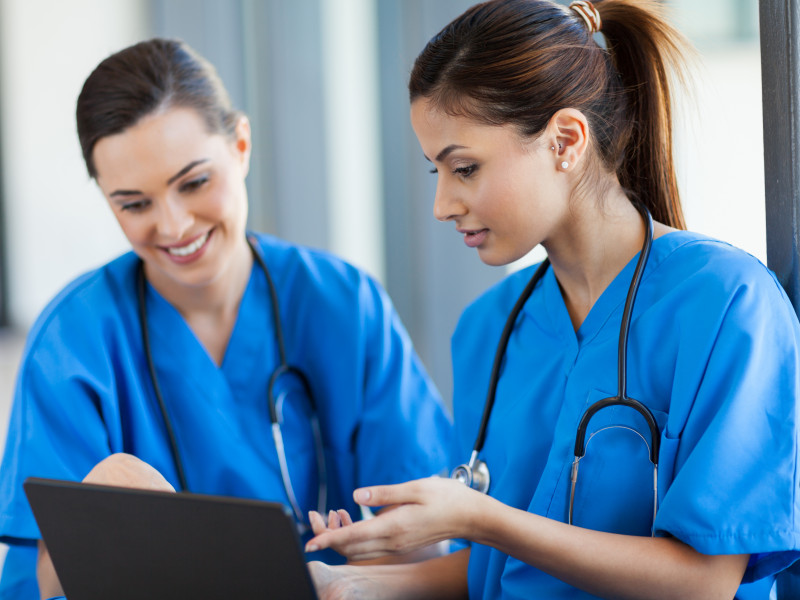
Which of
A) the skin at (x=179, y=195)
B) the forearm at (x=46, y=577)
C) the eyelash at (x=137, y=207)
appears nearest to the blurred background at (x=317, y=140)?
the skin at (x=179, y=195)

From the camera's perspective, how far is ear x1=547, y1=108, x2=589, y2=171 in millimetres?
1043

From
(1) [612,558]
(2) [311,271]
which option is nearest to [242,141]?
(2) [311,271]

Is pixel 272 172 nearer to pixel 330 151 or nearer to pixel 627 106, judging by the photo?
pixel 330 151

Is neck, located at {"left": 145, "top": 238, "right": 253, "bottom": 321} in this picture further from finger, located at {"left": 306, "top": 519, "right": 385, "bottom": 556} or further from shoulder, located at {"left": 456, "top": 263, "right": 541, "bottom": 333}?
finger, located at {"left": 306, "top": 519, "right": 385, "bottom": 556}

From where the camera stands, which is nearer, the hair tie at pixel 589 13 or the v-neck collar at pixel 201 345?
the hair tie at pixel 589 13

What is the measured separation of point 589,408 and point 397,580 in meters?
0.39

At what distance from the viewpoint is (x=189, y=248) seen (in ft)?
4.72

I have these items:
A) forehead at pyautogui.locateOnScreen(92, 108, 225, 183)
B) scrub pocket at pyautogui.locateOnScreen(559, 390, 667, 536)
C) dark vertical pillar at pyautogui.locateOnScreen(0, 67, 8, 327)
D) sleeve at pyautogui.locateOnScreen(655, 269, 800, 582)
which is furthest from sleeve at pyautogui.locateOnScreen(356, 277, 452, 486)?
dark vertical pillar at pyautogui.locateOnScreen(0, 67, 8, 327)

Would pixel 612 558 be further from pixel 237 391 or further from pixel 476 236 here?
pixel 237 391

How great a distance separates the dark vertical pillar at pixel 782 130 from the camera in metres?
1.02

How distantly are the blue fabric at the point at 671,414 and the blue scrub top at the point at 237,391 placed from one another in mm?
330

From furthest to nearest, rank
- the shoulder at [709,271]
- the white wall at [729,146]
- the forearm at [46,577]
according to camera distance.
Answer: the white wall at [729,146] < the forearm at [46,577] < the shoulder at [709,271]

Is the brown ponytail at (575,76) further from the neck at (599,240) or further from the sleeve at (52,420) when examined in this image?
the sleeve at (52,420)

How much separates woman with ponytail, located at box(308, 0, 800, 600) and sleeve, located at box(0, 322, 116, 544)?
1.46ft
